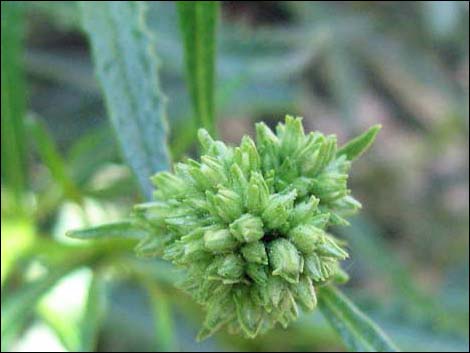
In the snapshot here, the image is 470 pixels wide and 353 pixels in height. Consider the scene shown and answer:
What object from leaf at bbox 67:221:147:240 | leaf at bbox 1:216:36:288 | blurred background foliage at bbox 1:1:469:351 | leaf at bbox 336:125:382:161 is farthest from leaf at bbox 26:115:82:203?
leaf at bbox 336:125:382:161

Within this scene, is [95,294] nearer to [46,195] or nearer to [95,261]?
[95,261]

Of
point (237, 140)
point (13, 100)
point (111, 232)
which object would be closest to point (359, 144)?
point (111, 232)

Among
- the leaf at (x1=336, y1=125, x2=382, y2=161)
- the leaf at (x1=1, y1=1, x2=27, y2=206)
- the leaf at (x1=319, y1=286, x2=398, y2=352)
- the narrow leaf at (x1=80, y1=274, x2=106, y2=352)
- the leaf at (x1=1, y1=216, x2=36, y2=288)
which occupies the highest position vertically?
the leaf at (x1=1, y1=1, x2=27, y2=206)

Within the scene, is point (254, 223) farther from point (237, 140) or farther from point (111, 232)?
point (237, 140)

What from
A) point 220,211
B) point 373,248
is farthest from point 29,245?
point 373,248

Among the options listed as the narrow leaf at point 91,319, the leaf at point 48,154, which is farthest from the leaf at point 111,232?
the leaf at point 48,154

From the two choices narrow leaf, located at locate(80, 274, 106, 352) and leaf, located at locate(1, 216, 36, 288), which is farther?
leaf, located at locate(1, 216, 36, 288)

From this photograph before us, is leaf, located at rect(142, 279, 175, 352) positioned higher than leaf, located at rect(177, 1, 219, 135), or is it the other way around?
leaf, located at rect(177, 1, 219, 135)

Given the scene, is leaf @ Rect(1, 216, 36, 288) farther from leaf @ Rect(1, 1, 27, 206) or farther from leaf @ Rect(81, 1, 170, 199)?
leaf @ Rect(81, 1, 170, 199)

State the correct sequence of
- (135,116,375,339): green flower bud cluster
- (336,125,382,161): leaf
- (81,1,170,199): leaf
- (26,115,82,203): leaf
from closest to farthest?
1. (135,116,375,339): green flower bud cluster
2. (336,125,382,161): leaf
3. (81,1,170,199): leaf
4. (26,115,82,203): leaf
